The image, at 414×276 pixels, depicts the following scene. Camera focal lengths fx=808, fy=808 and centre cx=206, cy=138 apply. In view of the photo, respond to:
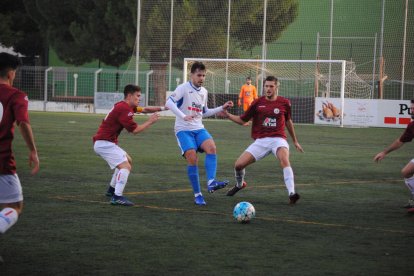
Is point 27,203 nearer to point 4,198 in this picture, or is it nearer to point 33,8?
point 4,198

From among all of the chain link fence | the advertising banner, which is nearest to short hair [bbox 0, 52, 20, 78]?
the advertising banner

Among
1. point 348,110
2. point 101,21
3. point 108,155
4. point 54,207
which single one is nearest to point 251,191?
point 108,155

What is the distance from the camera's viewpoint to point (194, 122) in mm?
11234

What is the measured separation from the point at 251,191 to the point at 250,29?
27.5m

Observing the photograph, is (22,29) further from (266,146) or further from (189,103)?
(266,146)

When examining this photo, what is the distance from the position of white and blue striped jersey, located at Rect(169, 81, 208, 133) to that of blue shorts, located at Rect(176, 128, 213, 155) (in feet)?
0.20

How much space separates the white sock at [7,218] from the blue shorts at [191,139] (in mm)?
4633

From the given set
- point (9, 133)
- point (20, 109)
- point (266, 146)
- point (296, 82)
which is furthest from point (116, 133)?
point (296, 82)

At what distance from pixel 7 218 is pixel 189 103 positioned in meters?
5.11

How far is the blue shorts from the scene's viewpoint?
1111 centimetres

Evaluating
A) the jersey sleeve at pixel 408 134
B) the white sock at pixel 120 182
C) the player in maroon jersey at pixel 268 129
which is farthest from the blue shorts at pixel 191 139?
the jersey sleeve at pixel 408 134

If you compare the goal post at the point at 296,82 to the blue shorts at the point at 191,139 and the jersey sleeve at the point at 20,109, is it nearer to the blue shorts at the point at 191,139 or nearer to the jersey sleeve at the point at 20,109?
the blue shorts at the point at 191,139

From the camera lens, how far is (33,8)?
53406 mm

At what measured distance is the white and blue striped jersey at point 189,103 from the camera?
11242mm
